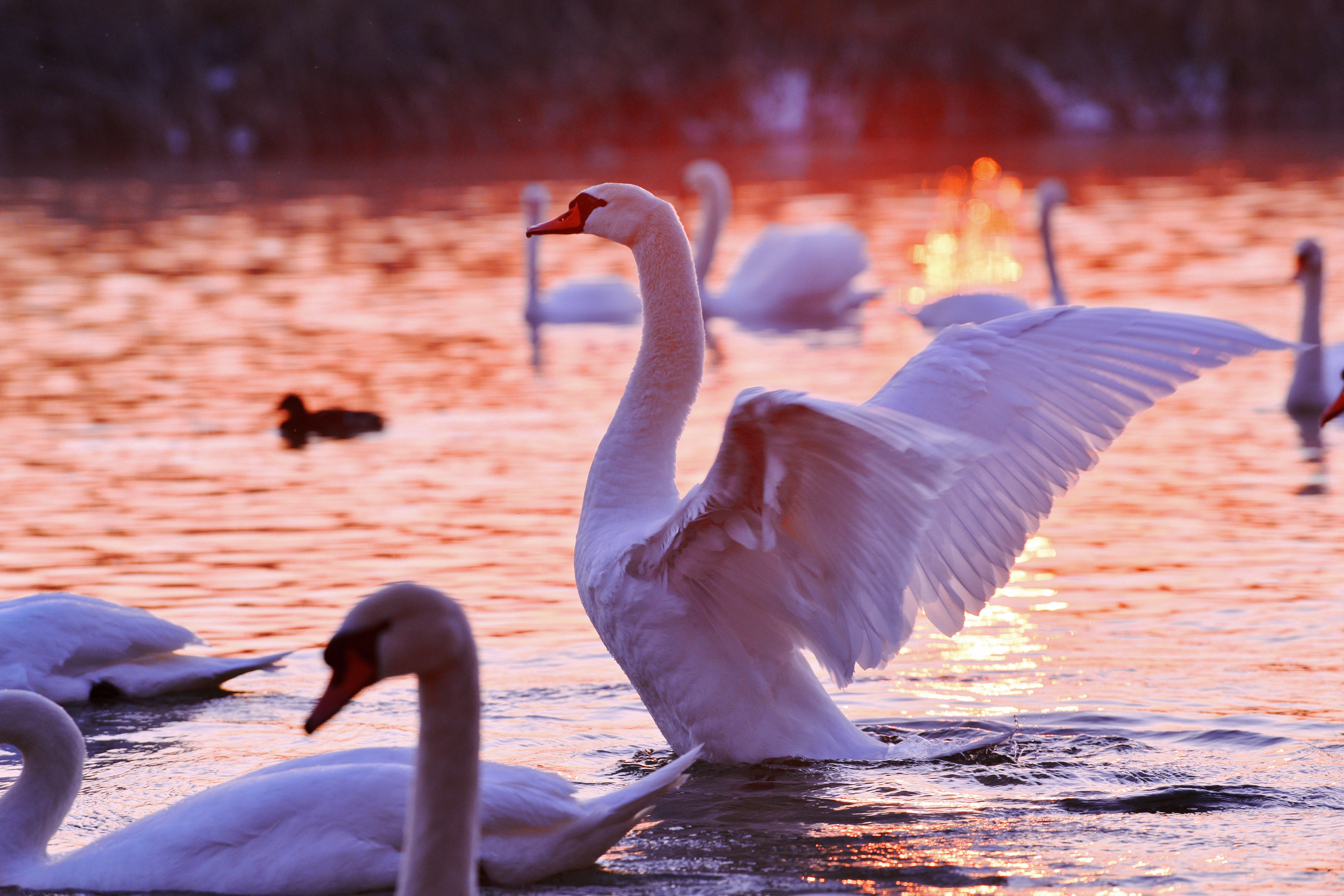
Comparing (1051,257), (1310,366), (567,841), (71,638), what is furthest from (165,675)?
(1051,257)

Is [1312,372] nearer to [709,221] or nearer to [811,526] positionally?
[811,526]

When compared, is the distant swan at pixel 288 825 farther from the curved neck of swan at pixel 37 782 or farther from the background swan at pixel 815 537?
the background swan at pixel 815 537

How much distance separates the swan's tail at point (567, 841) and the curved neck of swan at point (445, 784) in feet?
3.03

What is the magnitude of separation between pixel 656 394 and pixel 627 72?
45030 millimetres

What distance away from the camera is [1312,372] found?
11594 mm

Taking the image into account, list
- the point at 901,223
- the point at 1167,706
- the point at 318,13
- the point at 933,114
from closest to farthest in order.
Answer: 1. the point at 1167,706
2. the point at 901,223
3. the point at 318,13
4. the point at 933,114

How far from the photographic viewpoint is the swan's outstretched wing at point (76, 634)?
6445mm

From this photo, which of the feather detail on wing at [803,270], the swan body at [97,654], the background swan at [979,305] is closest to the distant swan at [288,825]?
the swan body at [97,654]

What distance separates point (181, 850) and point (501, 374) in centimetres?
966

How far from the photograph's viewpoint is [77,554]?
8719mm

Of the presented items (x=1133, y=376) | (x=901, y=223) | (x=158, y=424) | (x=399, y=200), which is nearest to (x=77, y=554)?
(x=158, y=424)

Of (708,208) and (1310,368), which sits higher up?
(708,208)

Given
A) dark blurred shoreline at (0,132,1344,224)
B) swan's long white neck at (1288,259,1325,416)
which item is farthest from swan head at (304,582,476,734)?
dark blurred shoreline at (0,132,1344,224)

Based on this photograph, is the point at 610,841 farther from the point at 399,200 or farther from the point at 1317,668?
the point at 399,200
